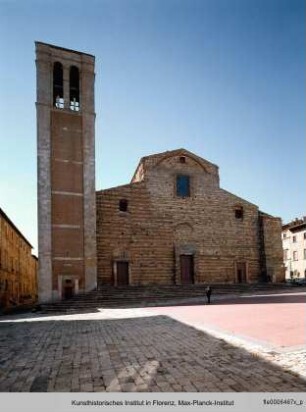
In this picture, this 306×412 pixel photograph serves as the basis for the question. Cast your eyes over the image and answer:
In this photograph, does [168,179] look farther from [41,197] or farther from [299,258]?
[299,258]

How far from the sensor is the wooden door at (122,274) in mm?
26484

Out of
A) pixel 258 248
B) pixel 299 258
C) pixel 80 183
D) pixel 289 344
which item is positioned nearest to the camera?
pixel 289 344

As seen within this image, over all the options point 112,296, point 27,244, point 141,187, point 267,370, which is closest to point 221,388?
point 267,370

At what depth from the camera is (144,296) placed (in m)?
23.5

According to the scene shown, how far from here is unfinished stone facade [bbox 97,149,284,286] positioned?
26875 millimetres

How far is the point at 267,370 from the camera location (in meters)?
5.72

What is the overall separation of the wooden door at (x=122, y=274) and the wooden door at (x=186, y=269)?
15.9 feet

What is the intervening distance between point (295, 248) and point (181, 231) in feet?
78.1

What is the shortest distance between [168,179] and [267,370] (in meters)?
24.7

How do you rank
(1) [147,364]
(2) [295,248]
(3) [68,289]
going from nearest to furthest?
1. (1) [147,364]
2. (3) [68,289]
3. (2) [295,248]

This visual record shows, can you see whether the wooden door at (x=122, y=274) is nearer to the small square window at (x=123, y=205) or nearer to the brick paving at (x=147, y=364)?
the small square window at (x=123, y=205)

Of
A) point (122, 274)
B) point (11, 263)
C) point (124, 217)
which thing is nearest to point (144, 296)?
point (122, 274)

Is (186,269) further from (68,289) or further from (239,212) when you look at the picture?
(68,289)

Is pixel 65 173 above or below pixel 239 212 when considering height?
above
